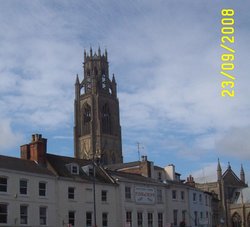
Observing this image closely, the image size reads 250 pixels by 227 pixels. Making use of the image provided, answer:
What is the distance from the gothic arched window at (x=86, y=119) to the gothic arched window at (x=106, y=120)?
457 centimetres

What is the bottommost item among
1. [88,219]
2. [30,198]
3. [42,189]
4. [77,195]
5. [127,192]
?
[88,219]

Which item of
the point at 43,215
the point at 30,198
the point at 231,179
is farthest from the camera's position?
the point at 231,179

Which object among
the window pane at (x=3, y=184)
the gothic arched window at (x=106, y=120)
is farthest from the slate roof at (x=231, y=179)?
the window pane at (x=3, y=184)

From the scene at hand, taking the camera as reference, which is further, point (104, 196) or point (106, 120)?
point (106, 120)

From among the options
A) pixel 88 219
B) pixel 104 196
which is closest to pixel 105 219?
pixel 104 196

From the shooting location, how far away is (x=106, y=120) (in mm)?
166875

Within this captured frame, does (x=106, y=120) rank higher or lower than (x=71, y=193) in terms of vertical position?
higher

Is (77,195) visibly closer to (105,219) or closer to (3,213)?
(105,219)

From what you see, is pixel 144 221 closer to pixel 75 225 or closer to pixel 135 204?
pixel 135 204

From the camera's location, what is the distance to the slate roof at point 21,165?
52.9 meters

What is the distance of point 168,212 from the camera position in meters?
70.6

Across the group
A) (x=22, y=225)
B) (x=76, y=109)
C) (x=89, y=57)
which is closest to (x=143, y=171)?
(x=22, y=225)

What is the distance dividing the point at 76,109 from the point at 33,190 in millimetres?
116670

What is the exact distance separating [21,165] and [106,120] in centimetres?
11232
